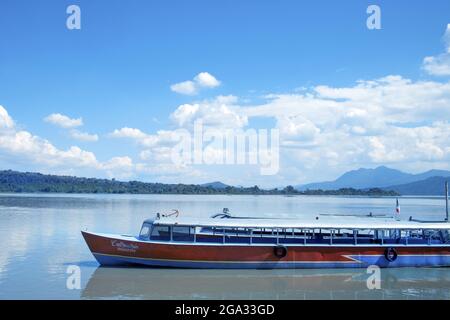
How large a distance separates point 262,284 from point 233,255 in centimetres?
195

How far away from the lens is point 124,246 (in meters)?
22.1

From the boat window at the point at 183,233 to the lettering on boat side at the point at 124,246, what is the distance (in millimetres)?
1881

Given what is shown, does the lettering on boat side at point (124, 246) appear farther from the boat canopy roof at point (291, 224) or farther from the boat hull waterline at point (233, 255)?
the boat canopy roof at point (291, 224)

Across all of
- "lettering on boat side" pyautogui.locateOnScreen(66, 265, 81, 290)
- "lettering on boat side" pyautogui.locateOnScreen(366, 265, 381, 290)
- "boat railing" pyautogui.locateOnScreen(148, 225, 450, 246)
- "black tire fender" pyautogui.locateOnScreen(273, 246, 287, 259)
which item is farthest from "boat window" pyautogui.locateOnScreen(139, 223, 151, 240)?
"lettering on boat side" pyautogui.locateOnScreen(366, 265, 381, 290)

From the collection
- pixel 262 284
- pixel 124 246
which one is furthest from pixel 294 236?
pixel 124 246

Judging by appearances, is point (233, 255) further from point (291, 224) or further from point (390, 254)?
point (390, 254)

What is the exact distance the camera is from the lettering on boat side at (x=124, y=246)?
2197 centimetres

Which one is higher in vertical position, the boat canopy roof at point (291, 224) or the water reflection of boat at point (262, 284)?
the boat canopy roof at point (291, 224)

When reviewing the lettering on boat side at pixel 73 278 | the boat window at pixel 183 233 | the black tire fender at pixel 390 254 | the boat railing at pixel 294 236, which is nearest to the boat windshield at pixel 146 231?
the boat railing at pixel 294 236

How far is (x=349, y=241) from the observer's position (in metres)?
23.1

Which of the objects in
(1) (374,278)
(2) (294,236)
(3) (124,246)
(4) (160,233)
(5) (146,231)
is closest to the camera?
(1) (374,278)
